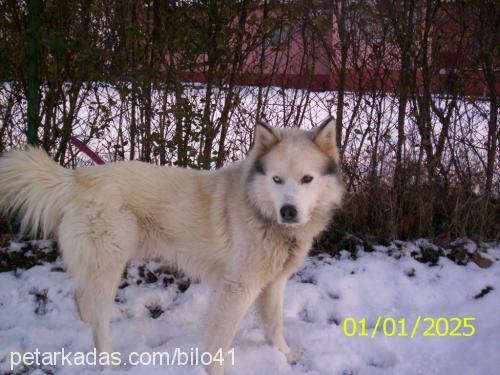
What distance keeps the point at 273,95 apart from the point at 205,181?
2.33 metres

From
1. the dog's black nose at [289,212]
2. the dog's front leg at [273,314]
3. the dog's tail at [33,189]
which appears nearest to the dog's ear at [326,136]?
the dog's black nose at [289,212]

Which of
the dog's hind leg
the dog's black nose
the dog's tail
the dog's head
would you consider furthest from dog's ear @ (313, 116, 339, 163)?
the dog's tail

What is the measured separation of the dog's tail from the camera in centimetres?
285

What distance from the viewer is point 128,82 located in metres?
4.58

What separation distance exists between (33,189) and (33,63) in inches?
78.0

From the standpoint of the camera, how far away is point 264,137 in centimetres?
284

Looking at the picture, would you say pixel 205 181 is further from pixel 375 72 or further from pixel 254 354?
pixel 375 72

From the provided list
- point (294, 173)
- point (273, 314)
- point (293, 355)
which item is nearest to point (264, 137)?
point (294, 173)

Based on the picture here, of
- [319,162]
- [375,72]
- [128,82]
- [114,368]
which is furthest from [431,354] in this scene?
[128,82]

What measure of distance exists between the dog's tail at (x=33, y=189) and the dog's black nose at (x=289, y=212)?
4.53 ft

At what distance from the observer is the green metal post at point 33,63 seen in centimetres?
418

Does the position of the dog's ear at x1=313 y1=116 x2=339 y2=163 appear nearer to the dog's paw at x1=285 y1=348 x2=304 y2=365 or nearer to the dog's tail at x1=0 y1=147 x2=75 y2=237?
the dog's paw at x1=285 y1=348 x2=304 y2=365

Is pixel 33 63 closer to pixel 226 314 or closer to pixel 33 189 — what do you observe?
pixel 33 189

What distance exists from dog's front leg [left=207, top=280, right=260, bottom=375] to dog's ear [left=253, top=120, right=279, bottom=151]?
2.83 feet
